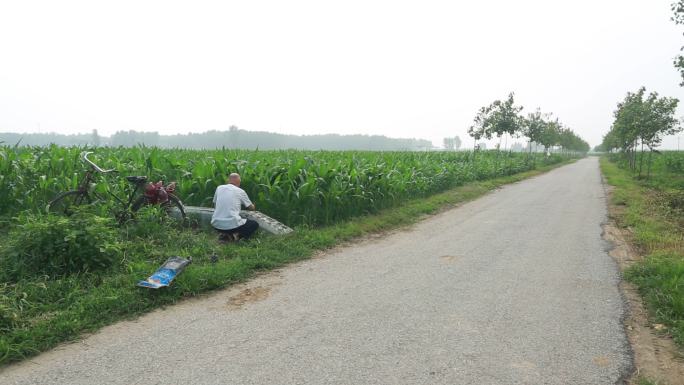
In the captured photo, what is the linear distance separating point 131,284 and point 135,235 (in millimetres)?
1967

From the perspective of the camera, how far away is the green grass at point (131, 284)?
11.8 ft

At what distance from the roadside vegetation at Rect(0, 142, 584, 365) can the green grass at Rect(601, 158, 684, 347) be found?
14.6ft

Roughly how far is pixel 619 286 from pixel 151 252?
6.29m

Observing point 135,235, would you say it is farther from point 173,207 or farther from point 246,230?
point 246,230

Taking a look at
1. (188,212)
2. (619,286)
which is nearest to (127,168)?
(188,212)

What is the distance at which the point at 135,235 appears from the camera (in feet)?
20.7

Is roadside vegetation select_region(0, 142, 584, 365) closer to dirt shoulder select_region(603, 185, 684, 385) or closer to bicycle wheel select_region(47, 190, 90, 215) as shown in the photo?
bicycle wheel select_region(47, 190, 90, 215)

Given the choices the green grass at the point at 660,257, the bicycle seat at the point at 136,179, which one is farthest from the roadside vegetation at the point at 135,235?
the green grass at the point at 660,257

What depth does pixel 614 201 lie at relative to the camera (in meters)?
12.8

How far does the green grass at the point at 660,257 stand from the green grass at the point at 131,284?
4.45m

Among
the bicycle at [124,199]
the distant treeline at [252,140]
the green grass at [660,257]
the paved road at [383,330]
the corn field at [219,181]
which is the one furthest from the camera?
the distant treeline at [252,140]

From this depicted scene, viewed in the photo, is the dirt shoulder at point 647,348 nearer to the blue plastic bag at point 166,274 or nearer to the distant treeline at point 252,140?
the blue plastic bag at point 166,274

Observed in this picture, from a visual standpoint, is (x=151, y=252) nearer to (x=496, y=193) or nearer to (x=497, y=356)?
(x=497, y=356)

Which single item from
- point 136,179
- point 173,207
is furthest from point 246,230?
point 136,179
